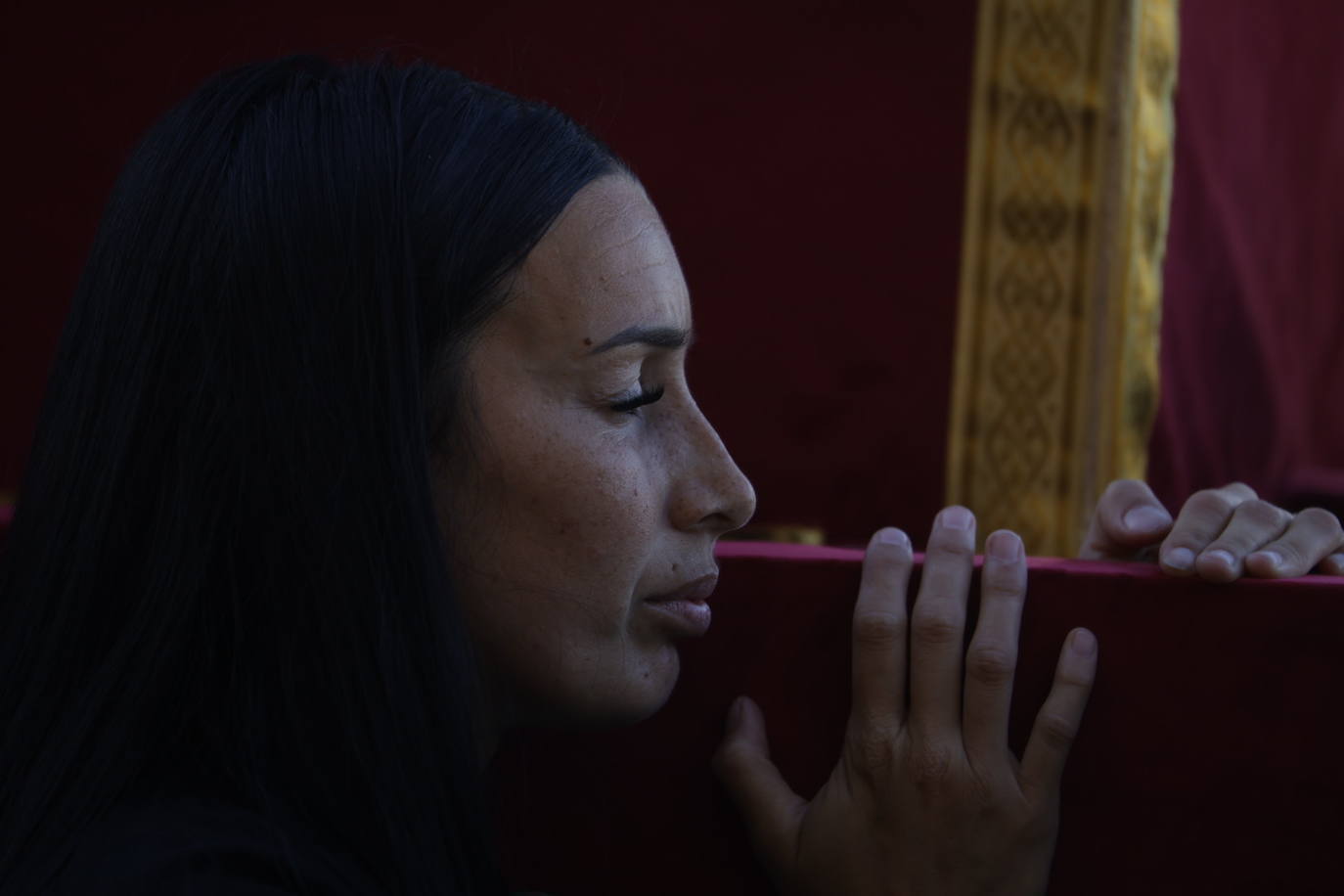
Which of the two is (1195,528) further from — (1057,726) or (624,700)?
(624,700)

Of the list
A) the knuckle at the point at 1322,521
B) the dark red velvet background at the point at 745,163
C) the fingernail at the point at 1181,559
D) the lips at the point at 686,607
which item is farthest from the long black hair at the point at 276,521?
the dark red velvet background at the point at 745,163

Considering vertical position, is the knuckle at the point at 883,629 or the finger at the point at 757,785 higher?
the knuckle at the point at 883,629

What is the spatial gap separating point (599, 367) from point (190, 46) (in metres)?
1.15

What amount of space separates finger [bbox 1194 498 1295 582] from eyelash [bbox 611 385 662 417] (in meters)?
0.40

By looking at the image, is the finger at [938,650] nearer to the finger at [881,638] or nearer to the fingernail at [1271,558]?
the finger at [881,638]

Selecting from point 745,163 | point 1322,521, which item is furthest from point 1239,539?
point 745,163

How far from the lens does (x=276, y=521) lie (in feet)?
2.96

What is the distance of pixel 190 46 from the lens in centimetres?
184

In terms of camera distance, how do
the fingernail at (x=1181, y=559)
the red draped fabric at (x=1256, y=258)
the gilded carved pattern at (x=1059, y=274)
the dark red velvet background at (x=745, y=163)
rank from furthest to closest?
the red draped fabric at (x=1256, y=258)
the gilded carved pattern at (x=1059, y=274)
the dark red velvet background at (x=745, y=163)
the fingernail at (x=1181, y=559)

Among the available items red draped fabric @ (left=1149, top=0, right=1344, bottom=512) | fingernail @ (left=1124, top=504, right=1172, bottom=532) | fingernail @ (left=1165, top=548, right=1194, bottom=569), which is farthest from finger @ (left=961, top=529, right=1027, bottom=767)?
red draped fabric @ (left=1149, top=0, right=1344, bottom=512)

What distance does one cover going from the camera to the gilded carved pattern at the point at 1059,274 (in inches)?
80.0

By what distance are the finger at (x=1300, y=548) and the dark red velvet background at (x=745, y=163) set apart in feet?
3.11

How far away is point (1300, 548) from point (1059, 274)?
1.11 meters

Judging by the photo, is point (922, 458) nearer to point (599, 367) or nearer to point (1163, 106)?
point (1163, 106)
